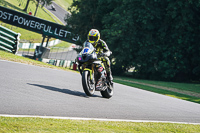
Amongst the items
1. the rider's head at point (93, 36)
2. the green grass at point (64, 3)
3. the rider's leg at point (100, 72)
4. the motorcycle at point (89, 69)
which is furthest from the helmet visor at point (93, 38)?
the green grass at point (64, 3)

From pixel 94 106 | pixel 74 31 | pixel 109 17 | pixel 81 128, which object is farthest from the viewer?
pixel 74 31

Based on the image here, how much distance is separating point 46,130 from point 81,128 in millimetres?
732

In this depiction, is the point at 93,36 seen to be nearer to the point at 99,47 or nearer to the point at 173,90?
the point at 99,47

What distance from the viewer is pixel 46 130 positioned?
186 inches

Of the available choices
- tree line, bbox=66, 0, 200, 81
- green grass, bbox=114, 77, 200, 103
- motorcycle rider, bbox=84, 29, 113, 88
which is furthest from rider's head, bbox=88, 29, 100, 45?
tree line, bbox=66, 0, 200, 81

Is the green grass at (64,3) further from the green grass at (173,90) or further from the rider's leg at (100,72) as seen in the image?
the rider's leg at (100,72)

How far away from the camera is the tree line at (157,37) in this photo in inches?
1266

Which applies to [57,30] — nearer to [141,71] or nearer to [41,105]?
[141,71]

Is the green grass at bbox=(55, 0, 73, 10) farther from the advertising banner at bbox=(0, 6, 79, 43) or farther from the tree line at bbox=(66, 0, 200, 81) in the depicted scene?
the tree line at bbox=(66, 0, 200, 81)

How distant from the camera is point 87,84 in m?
8.78

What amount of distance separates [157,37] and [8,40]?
18470mm

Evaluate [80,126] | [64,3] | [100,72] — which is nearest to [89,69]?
[100,72]

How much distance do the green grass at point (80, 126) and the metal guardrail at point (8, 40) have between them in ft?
47.3

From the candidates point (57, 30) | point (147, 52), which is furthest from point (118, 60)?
point (57, 30)
